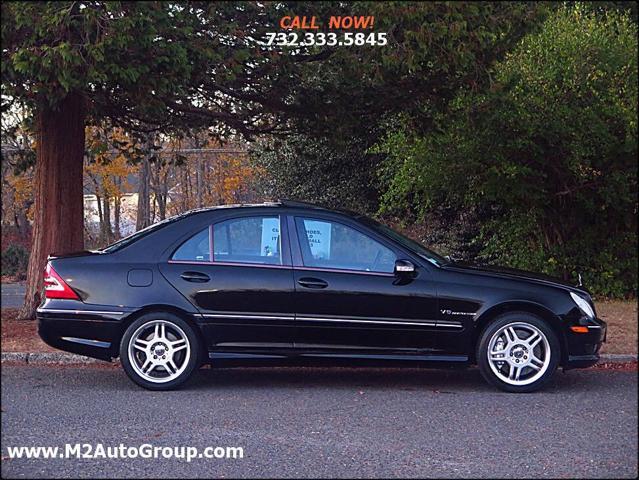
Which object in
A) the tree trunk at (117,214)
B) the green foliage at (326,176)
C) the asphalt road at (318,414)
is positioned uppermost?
the green foliage at (326,176)

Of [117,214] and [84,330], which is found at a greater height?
[117,214]

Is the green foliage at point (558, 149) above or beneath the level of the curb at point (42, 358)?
above

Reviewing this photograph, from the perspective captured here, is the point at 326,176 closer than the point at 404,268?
No

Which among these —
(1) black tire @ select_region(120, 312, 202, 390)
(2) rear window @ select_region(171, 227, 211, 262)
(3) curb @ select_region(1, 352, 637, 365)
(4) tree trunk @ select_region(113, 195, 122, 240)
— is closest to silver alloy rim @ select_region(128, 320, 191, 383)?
(1) black tire @ select_region(120, 312, 202, 390)

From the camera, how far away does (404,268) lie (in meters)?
7.52

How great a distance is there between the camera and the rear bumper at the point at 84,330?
757 centimetres

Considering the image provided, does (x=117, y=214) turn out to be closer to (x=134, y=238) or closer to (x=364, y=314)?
(x=134, y=238)

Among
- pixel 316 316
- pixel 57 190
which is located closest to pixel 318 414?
pixel 316 316

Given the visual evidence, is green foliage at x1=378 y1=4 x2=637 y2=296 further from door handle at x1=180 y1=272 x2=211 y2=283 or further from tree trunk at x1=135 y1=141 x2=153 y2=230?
tree trunk at x1=135 y1=141 x2=153 y2=230

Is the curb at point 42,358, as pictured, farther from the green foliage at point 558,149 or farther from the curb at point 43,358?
the green foliage at point 558,149

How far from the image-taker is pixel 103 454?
5.66 meters

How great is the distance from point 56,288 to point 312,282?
2199 millimetres

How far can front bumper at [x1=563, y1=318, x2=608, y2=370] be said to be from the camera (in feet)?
24.8

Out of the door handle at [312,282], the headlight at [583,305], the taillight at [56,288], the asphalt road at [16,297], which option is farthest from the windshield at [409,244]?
the asphalt road at [16,297]
